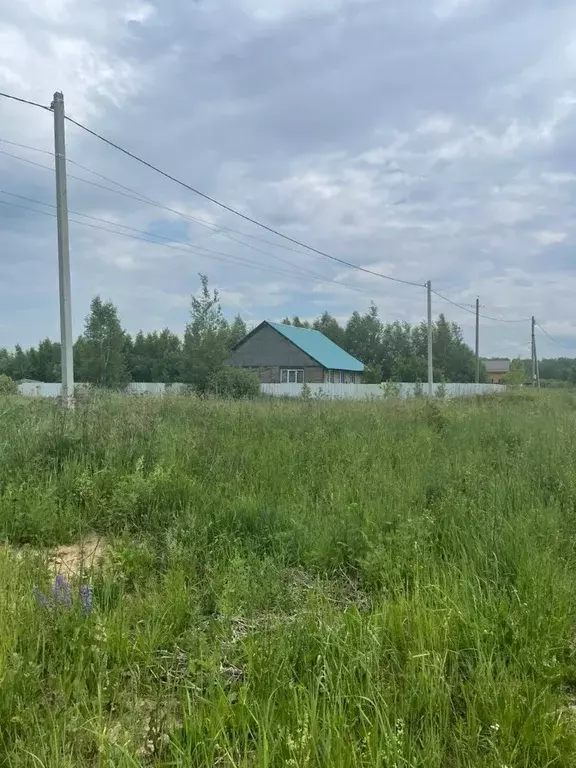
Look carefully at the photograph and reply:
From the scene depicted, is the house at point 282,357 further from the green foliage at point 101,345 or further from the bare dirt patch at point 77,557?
the bare dirt patch at point 77,557

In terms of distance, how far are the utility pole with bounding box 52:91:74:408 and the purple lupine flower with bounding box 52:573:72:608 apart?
6.94m

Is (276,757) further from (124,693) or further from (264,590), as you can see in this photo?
(264,590)

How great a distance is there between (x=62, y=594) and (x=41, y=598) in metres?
0.10

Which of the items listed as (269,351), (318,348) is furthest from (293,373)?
(318,348)

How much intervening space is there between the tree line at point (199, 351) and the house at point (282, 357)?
6.36 ft

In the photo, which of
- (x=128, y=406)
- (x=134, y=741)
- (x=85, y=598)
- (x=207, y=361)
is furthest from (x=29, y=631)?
(x=207, y=361)

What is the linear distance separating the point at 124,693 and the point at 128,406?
17.2 ft

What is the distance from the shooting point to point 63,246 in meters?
9.36

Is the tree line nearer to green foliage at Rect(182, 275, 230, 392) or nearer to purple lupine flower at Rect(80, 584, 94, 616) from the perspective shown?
green foliage at Rect(182, 275, 230, 392)

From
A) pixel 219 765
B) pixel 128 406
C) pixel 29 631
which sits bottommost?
pixel 219 765

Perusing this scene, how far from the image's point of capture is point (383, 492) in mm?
4848

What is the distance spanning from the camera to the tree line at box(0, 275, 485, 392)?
1166 inches

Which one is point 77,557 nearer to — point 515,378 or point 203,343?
point 203,343

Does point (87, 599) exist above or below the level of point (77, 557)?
above
